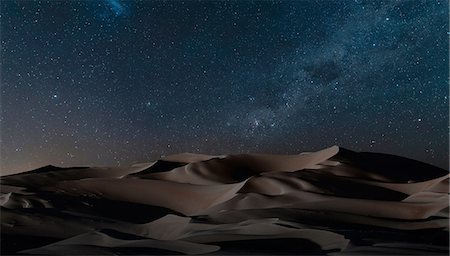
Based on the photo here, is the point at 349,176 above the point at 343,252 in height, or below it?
above

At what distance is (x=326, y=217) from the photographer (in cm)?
634

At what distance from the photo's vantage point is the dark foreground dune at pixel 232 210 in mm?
4484

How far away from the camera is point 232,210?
6.78 m

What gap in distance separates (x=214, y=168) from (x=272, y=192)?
322 centimetres

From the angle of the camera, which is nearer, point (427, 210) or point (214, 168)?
point (427, 210)

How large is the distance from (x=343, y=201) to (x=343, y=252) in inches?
138

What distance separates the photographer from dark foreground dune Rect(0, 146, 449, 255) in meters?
4.48

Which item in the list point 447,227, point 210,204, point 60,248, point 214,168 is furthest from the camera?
point 214,168

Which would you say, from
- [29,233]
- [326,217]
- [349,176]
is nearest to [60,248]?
[29,233]

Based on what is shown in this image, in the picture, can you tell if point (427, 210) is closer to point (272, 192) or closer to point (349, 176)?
point (272, 192)

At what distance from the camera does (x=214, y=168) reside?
12008 millimetres

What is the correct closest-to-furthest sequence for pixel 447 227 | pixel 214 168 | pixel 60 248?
pixel 60 248 → pixel 447 227 → pixel 214 168

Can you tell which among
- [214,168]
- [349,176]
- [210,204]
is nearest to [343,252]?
[210,204]

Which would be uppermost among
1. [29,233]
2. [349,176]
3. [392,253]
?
[349,176]
